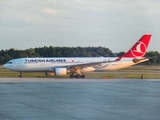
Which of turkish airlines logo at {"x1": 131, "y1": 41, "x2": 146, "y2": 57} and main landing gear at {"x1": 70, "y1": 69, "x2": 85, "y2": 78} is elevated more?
turkish airlines logo at {"x1": 131, "y1": 41, "x2": 146, "y2": 57}

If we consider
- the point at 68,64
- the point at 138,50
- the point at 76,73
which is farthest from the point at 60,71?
the point at 138,50

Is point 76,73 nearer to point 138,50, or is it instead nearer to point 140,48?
point 138,50

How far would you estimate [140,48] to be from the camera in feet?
190

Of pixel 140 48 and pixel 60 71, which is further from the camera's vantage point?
pixel 140 48

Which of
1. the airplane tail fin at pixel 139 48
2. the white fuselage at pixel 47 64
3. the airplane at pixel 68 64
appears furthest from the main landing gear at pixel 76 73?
the airplane tail fin at pixel 139 48

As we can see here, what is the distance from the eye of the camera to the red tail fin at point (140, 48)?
189 feet

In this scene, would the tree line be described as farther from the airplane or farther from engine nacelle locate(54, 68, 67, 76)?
engine nacelle locate(54, 68, 67, 76)

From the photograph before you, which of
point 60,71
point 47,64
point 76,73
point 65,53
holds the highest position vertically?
point 65,53

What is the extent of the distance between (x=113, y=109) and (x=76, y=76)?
118 ft

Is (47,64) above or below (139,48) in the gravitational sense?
below

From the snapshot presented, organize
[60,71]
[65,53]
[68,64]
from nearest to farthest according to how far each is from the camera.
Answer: [60,71]
[68,64]
[65,53]

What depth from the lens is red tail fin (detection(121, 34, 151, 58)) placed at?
5762 cm

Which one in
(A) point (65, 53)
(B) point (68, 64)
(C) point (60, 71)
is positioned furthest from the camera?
(A) point (65, 53)

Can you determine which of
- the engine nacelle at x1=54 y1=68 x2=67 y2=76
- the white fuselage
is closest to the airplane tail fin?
the white fuselage
